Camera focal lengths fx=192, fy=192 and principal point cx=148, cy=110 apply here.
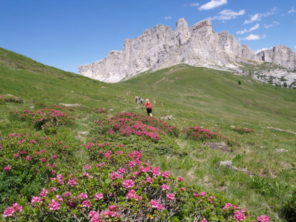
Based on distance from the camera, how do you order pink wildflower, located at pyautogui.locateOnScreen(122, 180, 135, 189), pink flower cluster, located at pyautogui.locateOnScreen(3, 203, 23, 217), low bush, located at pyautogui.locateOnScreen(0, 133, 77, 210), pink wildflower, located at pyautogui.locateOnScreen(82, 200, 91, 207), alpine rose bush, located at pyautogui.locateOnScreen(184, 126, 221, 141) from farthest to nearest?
alpine rose bush, located at pyautogui.locateOnScreen(184, 126, 221, 141) → low bush, located at pyautogui.locateOnScreen(0, 133, 77, 210) → pink wildflower, located at pyautogui.locateOnScreen(122, 180, 135, 189) → pink wildflower, located at pyautogui.locateOnScreen(82, 200, 91, 207) → pink flower cluster, located at pyautogui.locateOnScreen(3, 203, 23, 217)

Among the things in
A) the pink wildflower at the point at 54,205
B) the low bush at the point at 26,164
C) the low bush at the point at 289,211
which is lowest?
the low bush at the point at 289,211

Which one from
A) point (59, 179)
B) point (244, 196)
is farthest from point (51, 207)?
point (244, 196)

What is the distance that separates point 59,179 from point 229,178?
6.35m

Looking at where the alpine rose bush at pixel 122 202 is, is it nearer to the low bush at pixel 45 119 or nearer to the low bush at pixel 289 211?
the low bush at pixel 289 211

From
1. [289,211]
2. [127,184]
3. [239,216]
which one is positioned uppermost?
[127,184]

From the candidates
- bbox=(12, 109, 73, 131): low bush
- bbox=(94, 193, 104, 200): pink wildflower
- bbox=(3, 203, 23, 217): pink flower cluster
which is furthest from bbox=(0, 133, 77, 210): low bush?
bbox=(12, 109, 73, 131): low bush

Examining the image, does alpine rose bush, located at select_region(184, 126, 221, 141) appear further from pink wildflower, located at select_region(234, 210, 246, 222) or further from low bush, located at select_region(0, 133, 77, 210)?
pink wildflower, located at select_region(234, 210, 246, 222)

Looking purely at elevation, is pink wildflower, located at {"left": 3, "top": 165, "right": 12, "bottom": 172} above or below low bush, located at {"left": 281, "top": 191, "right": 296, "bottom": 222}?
above

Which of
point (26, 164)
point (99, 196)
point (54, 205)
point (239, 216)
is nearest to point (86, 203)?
point (99, 196)

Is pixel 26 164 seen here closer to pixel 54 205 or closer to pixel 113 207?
pixel 54 205

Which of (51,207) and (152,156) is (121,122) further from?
(51,207)

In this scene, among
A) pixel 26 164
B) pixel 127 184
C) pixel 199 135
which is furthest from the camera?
pixel 199 135

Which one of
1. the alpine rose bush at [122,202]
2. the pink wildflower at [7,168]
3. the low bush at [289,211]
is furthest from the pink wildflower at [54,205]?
the low bush at [289,211]

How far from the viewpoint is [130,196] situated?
394cm
